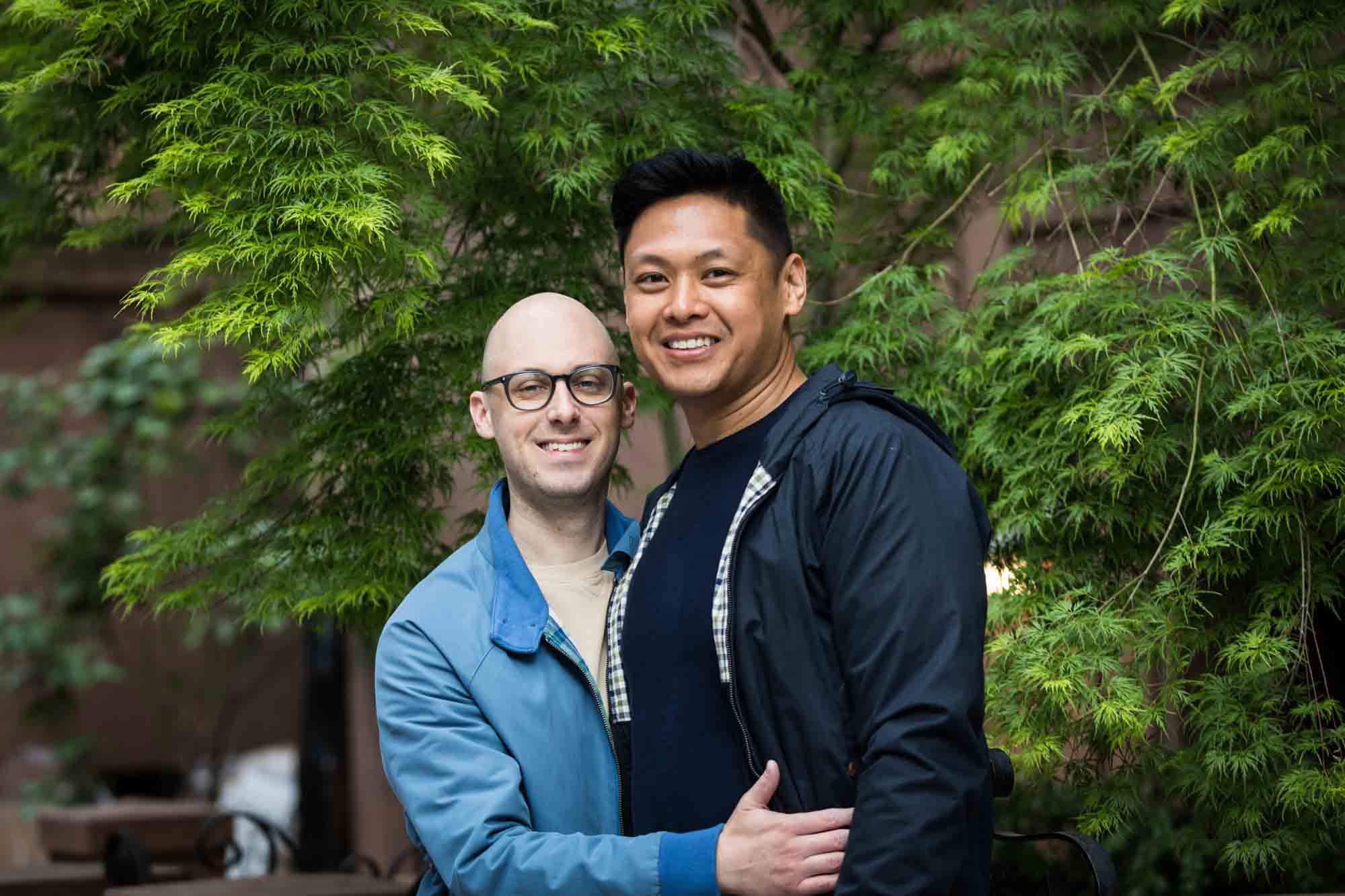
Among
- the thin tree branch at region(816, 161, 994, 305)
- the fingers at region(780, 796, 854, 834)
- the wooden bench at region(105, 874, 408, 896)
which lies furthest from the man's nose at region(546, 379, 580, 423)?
the wooden bench at region(105, 874, 408, 896)

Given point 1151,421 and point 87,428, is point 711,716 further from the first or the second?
point 87,428

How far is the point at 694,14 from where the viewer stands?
4312mm

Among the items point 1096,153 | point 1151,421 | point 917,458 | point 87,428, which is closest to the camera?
point 917,458

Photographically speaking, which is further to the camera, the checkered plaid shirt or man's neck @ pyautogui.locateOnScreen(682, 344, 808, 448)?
man's neck @ pyautogui.locateOnScreen(682, 344, 808, 448)

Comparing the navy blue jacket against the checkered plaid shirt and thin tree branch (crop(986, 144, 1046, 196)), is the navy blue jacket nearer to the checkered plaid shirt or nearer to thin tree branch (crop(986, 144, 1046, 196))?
the checkered plaid shirt

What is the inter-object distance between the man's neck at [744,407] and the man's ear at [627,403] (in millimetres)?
317

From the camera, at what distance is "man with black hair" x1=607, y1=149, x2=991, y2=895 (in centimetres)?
232

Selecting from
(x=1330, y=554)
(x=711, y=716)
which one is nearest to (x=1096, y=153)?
(x=1330, y=554)

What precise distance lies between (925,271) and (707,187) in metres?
1.98

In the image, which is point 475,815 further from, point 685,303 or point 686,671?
point 685,303

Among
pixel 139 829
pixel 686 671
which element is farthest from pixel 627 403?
pixel 139 829

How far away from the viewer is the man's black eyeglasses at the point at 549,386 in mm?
3014

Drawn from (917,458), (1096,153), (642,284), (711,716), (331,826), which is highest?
(1096,153)

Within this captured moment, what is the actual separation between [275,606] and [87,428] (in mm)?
8267
